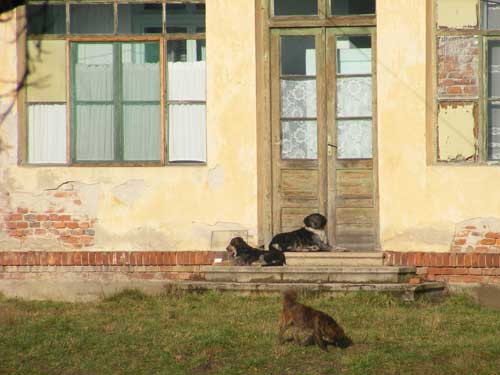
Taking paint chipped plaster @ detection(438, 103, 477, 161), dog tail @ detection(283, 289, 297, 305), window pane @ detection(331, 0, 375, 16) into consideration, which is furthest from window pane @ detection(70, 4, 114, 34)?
dog tail @ detection(283, 289, 297, 305)

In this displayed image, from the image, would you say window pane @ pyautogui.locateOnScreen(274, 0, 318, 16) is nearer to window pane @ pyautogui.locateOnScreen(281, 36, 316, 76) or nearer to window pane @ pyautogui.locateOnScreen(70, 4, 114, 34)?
window pane @ pyautogui.locateOnScreen(281, 36, 316, 76)

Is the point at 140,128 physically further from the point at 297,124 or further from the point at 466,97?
the point at 466,97

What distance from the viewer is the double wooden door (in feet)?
47.0

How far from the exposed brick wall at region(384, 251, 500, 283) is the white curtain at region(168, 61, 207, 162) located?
2.66 metres

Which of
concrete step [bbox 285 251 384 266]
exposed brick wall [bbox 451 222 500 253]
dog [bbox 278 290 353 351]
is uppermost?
exposed brick wall [bbox 451 222 500 253]

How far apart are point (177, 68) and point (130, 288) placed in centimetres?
271

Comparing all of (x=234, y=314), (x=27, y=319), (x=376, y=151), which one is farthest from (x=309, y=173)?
(x=27, y=319)

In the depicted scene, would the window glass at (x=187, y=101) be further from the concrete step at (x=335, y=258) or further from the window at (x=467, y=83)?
the window at (x=467, y=83)

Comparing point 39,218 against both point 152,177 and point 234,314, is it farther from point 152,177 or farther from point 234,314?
point 234,314

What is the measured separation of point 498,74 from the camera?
553 inches

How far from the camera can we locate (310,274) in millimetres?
13406

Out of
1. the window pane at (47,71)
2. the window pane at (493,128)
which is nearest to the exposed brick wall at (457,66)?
the window pane at (493,128)

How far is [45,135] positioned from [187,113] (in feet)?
5.75

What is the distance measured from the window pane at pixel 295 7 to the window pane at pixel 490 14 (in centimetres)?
200
